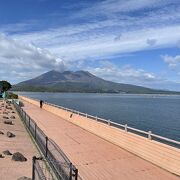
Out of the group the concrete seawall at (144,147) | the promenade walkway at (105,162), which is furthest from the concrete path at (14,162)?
the concrete seawall at (144,147)

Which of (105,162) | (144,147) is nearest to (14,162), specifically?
(105,162)

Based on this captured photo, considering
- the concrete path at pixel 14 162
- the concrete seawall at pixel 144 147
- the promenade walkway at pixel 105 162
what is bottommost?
the concrete path at pixel 14 162

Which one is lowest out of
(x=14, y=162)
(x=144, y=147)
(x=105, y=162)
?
(x=14, y=162)

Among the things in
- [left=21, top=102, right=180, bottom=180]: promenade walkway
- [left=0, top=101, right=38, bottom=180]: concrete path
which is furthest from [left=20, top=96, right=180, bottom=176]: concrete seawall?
[left=0, top=101, right=38, bottom=180]: concrete path

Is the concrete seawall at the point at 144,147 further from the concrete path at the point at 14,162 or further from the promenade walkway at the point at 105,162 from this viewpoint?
the concrete path at the point at 14,162

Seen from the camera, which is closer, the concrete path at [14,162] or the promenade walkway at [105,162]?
the promenade walkway at [105,162]

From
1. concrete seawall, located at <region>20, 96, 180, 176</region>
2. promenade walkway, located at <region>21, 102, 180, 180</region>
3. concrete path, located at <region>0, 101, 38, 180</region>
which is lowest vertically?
concrete path, located at <region>0, 101, 38, 180</region>

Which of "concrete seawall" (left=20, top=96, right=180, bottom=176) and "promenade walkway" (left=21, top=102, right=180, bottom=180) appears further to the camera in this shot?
"concrete seawall" (left=20, top=96, right=180, bottom=176)

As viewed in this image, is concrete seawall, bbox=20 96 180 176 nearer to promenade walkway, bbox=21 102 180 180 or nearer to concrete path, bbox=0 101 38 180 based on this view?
promenade walkway, bbox=21 102 180 180

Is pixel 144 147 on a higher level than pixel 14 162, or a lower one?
higher

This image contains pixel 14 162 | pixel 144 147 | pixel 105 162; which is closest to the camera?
pixel 105 162

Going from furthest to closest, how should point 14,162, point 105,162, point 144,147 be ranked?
point 144,147, point 14,162, point 105,162

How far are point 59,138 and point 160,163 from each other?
378 inches

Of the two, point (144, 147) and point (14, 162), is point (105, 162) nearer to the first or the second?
point (144, 147)
